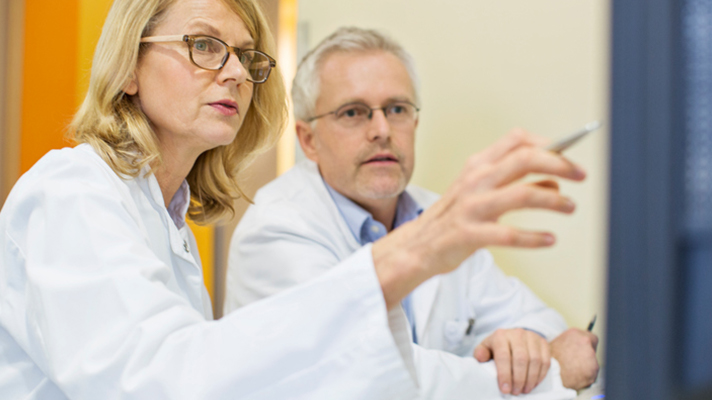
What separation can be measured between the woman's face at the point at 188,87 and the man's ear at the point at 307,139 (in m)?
0.61

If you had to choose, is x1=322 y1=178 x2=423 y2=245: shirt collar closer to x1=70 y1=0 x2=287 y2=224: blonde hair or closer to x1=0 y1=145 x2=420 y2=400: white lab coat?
x1=70 y1=0 x2=287 y2=224: blonde hair

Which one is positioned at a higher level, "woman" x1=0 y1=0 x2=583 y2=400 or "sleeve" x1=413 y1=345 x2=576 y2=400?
"woman" x1=0 y1=0 x2=583 y2=400

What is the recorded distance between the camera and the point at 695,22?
312 mm

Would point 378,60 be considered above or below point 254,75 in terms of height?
above

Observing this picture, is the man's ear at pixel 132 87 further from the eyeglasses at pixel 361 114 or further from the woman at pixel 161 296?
the eyeglasses at pixel 361 114

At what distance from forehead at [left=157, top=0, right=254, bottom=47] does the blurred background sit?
613 mm

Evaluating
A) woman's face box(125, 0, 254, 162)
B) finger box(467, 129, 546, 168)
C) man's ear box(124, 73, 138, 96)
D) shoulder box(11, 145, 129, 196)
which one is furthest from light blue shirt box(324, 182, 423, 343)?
finger box(467, 129, 546, 168)

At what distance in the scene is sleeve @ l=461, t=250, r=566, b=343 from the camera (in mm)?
1364

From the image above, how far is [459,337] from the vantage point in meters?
1.33

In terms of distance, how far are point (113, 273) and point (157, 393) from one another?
14 cm

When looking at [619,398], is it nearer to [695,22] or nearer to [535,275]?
[695,22]

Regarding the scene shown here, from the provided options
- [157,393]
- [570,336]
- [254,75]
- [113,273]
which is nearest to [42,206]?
[113,273]

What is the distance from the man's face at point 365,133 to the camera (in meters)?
1.43

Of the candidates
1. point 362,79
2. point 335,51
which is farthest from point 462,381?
point 335,51
